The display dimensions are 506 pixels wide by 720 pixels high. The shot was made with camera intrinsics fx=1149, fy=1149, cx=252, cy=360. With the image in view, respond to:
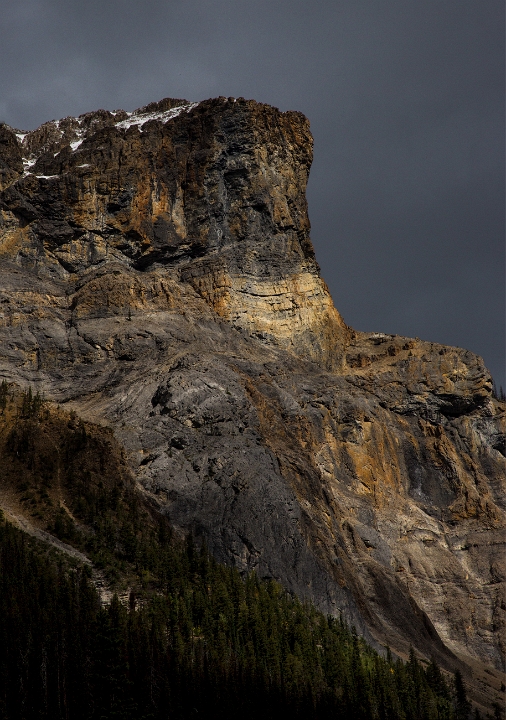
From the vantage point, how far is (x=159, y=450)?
396 ft

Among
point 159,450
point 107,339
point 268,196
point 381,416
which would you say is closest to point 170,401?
point 159,450

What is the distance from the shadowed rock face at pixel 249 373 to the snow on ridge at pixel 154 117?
2.02 feet

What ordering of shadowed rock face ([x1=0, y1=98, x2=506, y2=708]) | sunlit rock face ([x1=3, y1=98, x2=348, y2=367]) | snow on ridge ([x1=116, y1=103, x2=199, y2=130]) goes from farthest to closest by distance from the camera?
snow on ridge ([x1=116, y1=103, x2=199, y2=130]), sunlit rock face ([x1=3, y1=98, x2=348, y2=367]), shadowed rock face ([x1=0, y1=98, x2=506, y2=708])

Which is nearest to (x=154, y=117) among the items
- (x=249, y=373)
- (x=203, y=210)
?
(x=203, y=210)

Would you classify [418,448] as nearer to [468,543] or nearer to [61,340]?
[468,543]

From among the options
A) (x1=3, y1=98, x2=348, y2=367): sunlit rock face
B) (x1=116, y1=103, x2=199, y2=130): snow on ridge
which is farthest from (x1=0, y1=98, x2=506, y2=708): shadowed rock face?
(x1=116, y1=103, x2=199, y2=130): snow on ridge

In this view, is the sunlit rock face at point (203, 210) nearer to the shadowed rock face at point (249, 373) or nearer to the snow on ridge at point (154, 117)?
the shadowed rock face at point (249, 373)

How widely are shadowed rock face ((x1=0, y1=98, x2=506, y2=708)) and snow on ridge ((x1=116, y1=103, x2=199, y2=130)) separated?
614 mm

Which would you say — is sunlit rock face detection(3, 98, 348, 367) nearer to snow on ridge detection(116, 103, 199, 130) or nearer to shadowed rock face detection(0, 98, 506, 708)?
shadowed rock face detection(0, 98, 506, 708)

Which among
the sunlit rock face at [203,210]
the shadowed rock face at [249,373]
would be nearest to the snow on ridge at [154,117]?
the shadowed rock face at [249,373]

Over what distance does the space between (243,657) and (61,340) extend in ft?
179

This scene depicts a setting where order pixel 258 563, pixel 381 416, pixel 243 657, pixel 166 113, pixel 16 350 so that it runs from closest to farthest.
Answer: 1. pixel 243 657
2. pixel 258 563
3. pixel 16 350
4. pixel 381 416
5. pixel 166 113

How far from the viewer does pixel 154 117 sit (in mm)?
173375

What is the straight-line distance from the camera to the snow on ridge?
17125 cm
